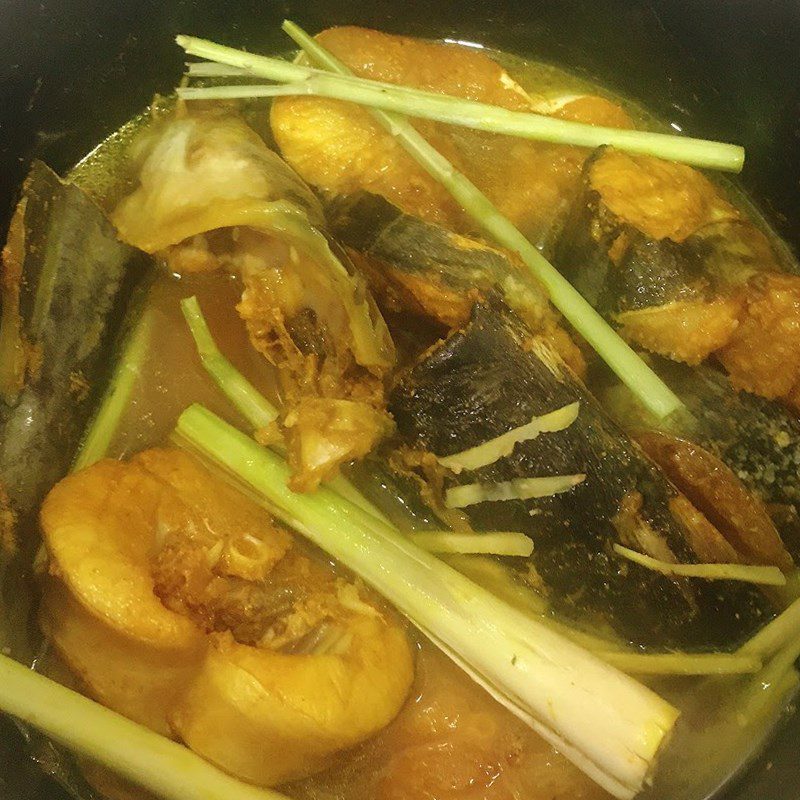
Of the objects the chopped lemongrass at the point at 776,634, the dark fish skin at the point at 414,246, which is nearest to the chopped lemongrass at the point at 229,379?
the dark fish skin at the point at 414,246

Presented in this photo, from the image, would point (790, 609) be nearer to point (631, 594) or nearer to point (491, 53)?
point (631, 594)

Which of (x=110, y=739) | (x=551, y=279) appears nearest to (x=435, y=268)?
(x=551, y=279)

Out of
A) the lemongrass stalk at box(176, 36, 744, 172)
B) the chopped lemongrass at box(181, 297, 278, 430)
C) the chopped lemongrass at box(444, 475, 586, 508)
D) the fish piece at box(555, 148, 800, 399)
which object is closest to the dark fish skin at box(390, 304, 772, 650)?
the chopped lemongrass at box(444, 475, 586, 508)

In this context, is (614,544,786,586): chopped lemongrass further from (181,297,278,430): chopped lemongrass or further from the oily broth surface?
(181,297,278,430): chopped lemongrass

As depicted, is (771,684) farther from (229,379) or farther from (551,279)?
(229,379)

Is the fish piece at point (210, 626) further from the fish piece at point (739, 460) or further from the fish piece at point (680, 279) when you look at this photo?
the fish piece at point (680, 279)

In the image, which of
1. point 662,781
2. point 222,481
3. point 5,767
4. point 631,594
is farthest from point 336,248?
point 662,781
